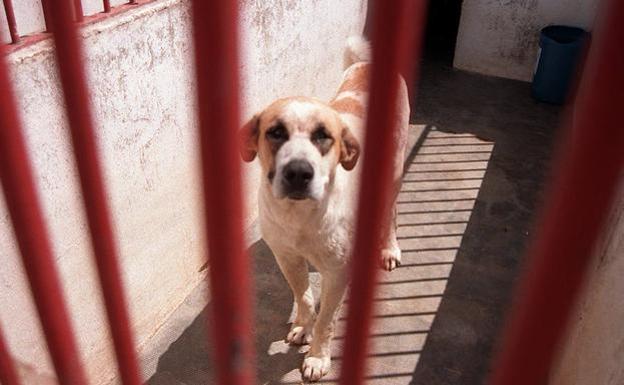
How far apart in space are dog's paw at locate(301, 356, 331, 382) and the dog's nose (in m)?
1.13

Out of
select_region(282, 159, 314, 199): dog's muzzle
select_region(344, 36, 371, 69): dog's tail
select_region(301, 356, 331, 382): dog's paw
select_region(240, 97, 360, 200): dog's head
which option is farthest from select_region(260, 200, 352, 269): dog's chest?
select_region(344, 36, 371, 69): dog's tail

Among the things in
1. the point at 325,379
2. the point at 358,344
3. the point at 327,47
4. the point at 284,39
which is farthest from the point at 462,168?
the point at 358,344

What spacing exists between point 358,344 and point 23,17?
2.66 meters

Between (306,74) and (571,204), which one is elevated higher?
(571,204)

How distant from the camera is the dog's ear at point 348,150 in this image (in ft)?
8.98

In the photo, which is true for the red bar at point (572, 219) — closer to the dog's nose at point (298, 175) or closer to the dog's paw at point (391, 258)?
the dog's nose at point (298, 175)

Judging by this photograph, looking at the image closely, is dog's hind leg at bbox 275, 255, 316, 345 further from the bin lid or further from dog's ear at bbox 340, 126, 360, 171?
the bin lid

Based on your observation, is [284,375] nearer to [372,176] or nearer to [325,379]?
[325,379]

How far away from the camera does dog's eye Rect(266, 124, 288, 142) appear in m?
2.60

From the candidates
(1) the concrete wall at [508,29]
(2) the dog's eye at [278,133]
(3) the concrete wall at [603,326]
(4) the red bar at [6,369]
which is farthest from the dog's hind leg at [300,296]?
(1) the concrete wall at [508,29]

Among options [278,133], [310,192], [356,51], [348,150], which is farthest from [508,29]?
[310,192]

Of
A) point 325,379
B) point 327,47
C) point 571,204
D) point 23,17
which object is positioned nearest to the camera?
point 571,204

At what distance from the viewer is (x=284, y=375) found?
3.18m

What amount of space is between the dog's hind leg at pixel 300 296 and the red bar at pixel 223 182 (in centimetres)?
224
